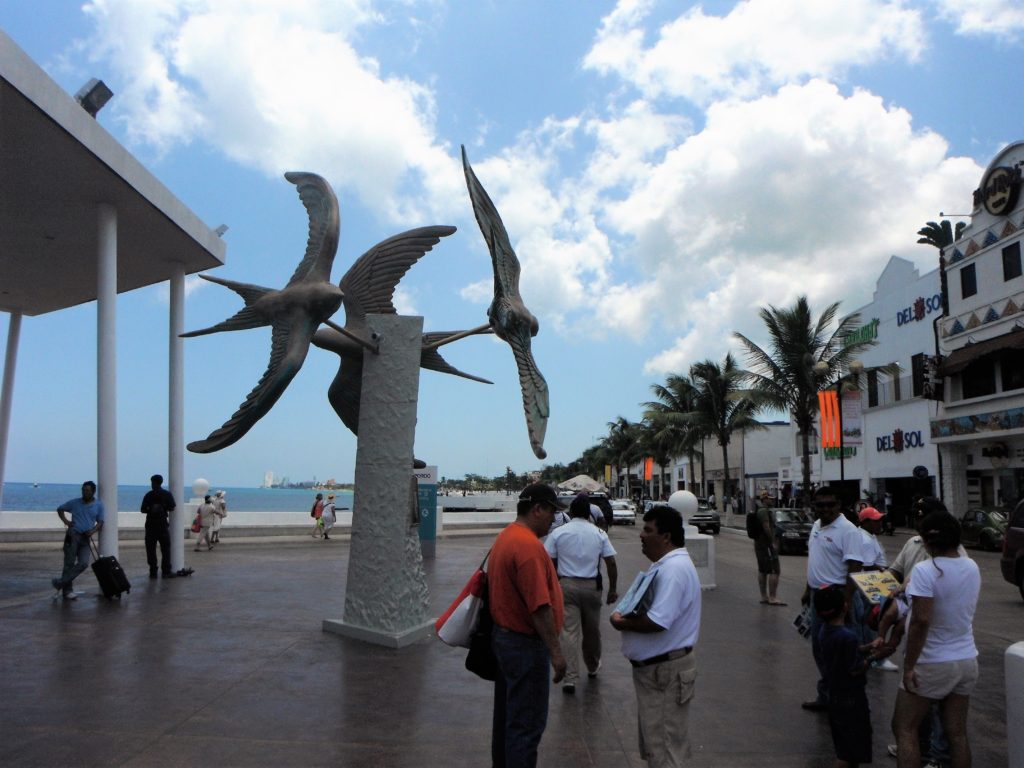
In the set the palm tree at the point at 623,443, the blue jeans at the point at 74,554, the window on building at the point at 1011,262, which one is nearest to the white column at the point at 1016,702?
the blue jeans at the point at 74,554

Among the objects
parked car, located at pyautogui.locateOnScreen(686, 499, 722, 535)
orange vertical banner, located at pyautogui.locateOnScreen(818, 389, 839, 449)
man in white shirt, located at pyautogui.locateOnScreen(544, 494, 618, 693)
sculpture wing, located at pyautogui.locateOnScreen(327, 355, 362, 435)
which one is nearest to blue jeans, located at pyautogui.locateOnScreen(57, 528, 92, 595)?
sculpture wing, located at pyautogui.locateOnScreen(327, 355, 362, 435)

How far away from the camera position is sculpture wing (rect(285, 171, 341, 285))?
8.05 m

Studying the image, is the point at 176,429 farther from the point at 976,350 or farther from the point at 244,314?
the point at 976,350

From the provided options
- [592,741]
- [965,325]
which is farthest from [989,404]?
[592,741]

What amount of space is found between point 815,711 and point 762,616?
171 inches

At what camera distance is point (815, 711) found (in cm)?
556

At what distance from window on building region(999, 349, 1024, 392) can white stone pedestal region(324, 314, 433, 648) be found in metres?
Answer: 23.5

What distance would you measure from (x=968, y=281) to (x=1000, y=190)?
3385 mm

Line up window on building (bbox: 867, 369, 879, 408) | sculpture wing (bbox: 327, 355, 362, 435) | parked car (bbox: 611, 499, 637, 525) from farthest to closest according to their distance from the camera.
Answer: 1. parked car (bbox: 611, 499, 637, 525)
2. window on building (bbox: 867, 369, 879, 408)
3. sculpture wing (bbox: 327, 355, 362, 435)

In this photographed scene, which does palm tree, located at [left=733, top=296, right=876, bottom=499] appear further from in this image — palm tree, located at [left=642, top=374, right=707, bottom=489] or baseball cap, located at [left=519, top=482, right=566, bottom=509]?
baseball cap, located at [left=519, top=482, right=566, bottom=509]

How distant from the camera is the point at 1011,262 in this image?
79.8ft

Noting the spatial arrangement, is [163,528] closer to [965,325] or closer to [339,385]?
[339,385]

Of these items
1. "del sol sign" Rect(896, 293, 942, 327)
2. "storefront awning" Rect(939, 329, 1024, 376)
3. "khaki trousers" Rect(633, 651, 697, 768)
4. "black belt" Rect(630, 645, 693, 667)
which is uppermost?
"del sol sign" Rect(896, 293, 942, 327)

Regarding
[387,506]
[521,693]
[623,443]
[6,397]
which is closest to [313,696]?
[387,506]
